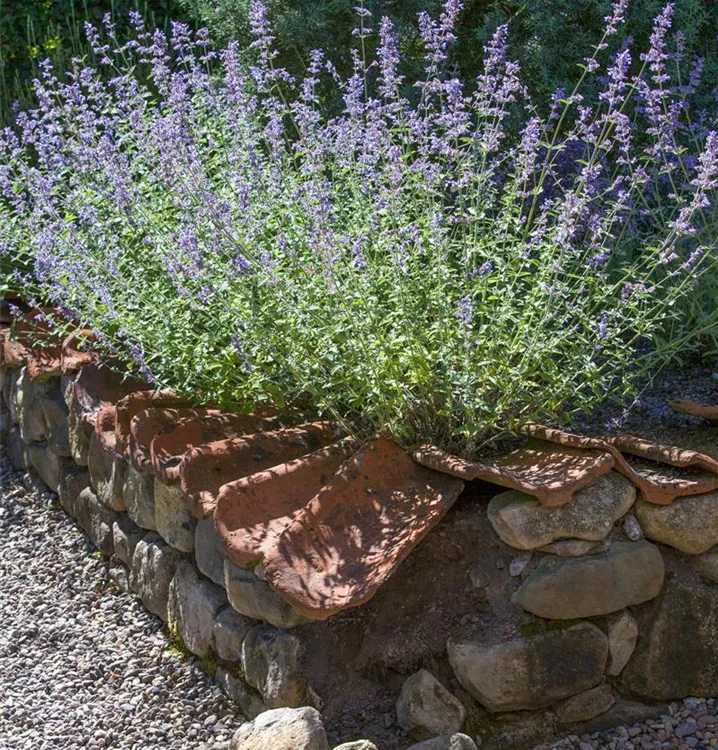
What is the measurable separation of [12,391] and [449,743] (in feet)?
10.7

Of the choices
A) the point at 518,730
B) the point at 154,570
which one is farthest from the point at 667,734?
the point at 154,570

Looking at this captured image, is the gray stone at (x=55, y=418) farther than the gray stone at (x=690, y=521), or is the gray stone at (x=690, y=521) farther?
the gray stone at (x=55, y=418)

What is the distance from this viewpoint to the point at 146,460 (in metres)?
3.81

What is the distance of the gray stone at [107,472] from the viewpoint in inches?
168

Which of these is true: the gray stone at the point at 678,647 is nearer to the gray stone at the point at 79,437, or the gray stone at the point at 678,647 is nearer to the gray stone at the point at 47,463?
the gray stone at the point at 79,437

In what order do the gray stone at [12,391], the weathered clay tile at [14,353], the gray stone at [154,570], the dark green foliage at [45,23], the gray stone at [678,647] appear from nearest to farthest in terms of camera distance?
the gray stone at [678,647]
the gray stone at [154,570]
the weathered clay tile at [14,353]
the gray stone at [12,391]
the dark green foliage at [45,23]

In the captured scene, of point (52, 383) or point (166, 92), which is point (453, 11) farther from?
point (52, 383)

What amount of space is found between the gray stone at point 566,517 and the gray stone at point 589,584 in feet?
0.22

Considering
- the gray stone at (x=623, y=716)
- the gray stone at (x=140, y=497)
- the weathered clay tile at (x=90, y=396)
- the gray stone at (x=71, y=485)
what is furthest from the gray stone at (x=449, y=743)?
the gray stone at (x=71, y=485)

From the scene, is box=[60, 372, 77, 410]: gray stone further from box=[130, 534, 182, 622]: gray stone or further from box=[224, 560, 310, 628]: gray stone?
box=[224, 560, 310, 628]: gray stone

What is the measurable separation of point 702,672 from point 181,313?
2.00 metres

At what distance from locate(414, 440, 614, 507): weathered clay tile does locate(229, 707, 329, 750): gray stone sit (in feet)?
2.45

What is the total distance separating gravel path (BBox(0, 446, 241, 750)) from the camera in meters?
3.46

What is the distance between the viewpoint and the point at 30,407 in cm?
516
